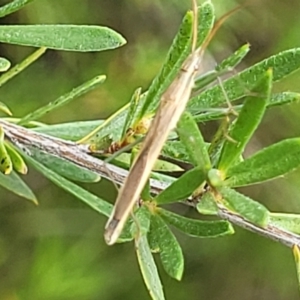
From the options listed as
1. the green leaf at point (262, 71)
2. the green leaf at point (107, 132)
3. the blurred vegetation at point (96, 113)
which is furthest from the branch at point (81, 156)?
the blurred vegetation at point (96, 113)

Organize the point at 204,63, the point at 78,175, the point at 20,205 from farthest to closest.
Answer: the point at 20,205 < the point at 204,63 < the point at 78,175

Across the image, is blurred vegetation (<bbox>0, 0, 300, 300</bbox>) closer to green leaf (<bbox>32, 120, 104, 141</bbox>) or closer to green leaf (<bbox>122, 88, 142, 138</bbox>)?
green leaf (<bbox>32, 120, 104, 141</bbox>)

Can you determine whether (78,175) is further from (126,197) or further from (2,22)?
(2,22)

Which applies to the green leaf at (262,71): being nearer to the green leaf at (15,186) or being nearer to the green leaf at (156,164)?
the green leaf at (156,164)

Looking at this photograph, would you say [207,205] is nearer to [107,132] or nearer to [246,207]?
[246,207]

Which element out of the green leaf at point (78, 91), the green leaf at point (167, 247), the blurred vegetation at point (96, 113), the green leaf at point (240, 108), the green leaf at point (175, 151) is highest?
the green leaf at point (78, 91)

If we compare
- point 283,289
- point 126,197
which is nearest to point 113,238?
point 126,197
